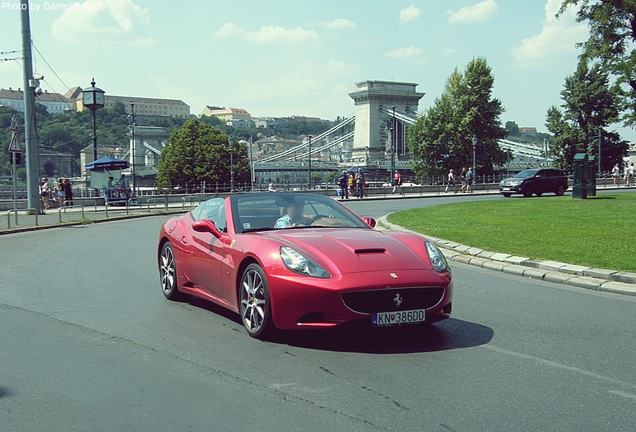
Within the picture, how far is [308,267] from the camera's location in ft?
18.0

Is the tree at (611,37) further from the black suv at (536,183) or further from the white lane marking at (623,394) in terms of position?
the white lane marking at (623,394)

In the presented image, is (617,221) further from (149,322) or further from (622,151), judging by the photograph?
(622,151)

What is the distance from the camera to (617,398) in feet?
14.0

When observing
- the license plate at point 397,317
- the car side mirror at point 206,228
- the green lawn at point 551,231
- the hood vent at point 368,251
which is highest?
the car side mirror at point 206,228

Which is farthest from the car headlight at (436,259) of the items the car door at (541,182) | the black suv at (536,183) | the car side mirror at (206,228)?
the car door at (541,182)

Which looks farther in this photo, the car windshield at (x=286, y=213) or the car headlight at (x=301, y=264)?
the car windshield at (x=286, y=213)

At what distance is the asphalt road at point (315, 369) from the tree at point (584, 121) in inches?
2651

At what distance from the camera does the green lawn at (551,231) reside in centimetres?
1080

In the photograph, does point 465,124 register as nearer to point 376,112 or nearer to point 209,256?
point 376,112

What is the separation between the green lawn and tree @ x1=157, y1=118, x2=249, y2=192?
191 feet

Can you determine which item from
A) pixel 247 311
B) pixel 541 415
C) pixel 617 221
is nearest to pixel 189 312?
pixel 247 311

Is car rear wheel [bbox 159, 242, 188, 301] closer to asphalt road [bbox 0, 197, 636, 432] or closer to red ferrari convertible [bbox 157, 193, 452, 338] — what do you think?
asphalt road [bbox 0, 197, 636, 432]

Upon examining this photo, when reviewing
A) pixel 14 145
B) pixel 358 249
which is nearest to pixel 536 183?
pixel 14 145

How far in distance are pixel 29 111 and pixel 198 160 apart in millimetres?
53062
